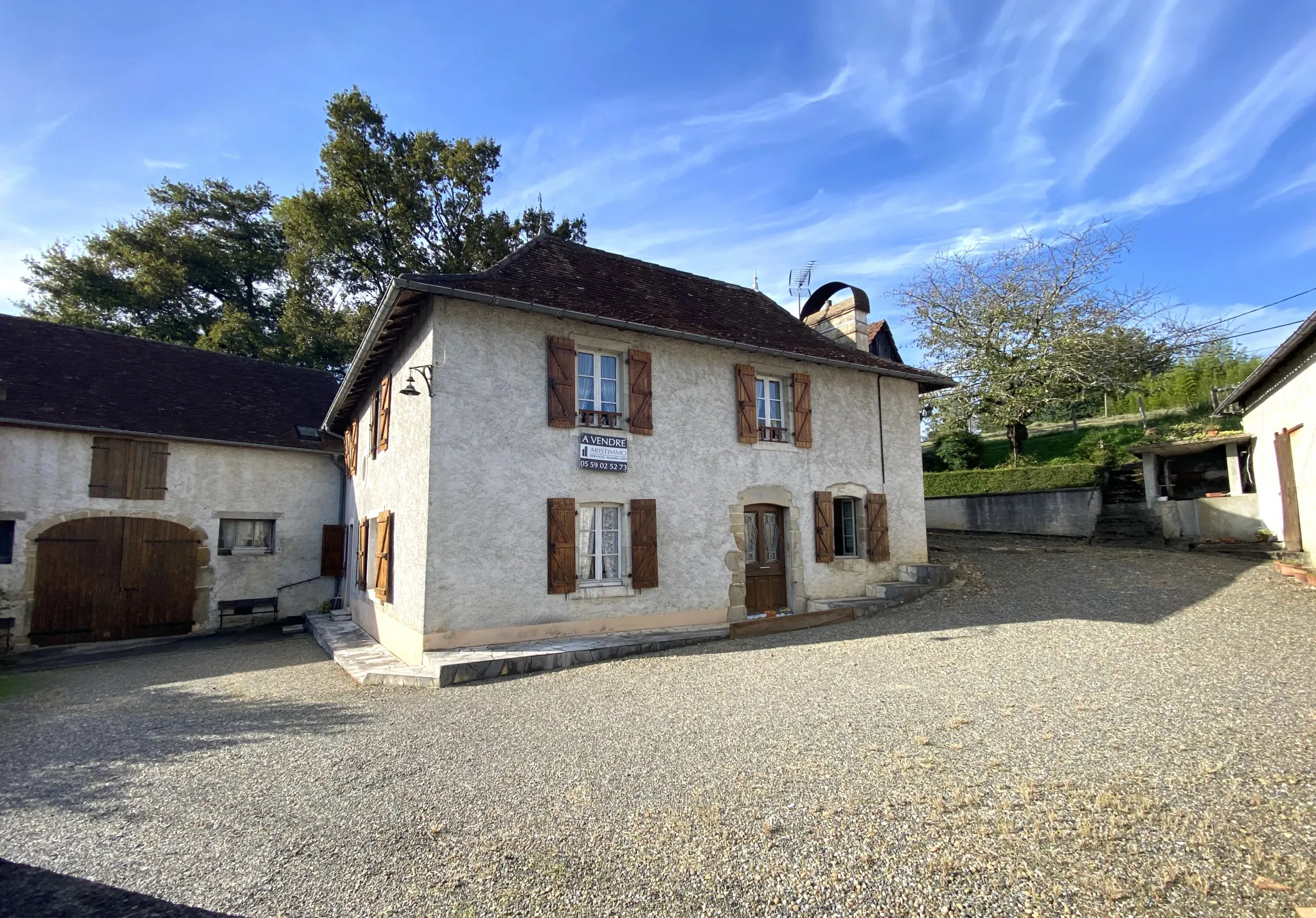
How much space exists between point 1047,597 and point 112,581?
16220 mm

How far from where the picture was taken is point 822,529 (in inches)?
427

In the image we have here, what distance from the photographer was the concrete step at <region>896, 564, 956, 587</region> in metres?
11.2

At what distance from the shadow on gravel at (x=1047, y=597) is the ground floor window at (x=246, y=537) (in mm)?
10239

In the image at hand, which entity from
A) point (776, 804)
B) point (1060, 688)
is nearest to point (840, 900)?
point (776, 804)

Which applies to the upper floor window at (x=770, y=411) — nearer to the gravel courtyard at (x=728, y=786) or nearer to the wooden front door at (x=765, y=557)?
the wooden front door at (x=765, y=557)

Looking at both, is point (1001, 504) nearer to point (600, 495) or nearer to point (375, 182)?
point (600, 495)

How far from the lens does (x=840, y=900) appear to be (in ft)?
8.89

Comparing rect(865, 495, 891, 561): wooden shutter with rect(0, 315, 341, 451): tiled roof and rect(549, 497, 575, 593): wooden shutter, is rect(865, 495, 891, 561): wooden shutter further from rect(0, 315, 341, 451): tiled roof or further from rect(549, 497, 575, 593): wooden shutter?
rect(0, 315, 341, 451): tiled roof

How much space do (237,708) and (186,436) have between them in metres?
8.37

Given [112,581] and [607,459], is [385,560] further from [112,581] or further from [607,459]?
[112,581]

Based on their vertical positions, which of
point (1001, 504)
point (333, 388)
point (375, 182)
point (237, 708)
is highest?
point (375, 182)

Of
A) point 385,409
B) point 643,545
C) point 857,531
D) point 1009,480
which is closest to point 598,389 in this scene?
point 643,545

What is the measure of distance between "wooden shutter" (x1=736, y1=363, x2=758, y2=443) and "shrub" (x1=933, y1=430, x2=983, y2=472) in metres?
12.2

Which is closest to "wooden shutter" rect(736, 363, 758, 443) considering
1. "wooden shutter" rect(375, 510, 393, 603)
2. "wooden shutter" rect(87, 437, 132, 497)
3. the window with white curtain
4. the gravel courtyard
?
the window with white curtain
